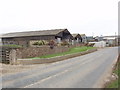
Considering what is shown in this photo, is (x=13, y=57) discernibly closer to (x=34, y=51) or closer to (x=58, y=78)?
(x=34, y=51)

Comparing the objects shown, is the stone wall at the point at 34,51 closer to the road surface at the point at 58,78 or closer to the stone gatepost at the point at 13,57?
the stone gatepost at the point at 13,57

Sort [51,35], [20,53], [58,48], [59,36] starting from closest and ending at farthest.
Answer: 1. [20,53]
2. [58,48]
3. [51,35]
4. [59,36]

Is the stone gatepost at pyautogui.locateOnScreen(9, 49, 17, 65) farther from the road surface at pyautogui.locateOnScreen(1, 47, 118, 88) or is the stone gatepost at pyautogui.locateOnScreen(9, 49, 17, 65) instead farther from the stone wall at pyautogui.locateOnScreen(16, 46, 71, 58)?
the road surface at pyautogui.locateOnScreen(1, 47, 118, 88)

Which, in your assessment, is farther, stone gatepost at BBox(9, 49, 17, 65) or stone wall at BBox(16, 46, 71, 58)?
stone wall at BBox(16, 46, 71, 58)

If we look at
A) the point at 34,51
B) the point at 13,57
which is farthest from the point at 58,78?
the point at 34,51

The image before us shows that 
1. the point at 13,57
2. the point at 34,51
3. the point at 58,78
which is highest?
the point at 34,51

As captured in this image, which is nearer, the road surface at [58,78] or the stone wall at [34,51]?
the road surface at [58,78]

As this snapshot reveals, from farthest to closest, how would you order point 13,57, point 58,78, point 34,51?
point 34,51, point 13,57, point 58,78

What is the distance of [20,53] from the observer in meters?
25.1

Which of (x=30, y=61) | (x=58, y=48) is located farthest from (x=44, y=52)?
(x=30, y=61)

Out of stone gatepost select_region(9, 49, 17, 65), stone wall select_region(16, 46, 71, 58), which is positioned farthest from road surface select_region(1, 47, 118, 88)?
stone wall select_region(16, 46, 71, 58)

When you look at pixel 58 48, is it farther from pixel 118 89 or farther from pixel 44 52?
pixel 118 89

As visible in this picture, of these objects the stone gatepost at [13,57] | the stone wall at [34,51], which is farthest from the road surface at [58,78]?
the stone wall at [34,51]

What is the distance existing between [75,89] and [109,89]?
1.99 metres
